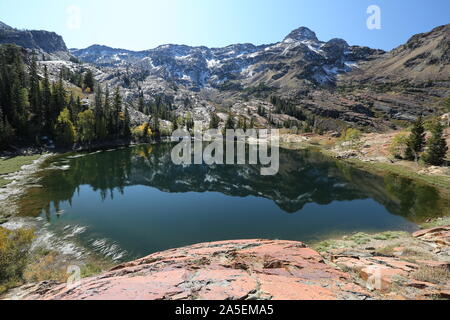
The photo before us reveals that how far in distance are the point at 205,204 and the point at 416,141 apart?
80104mm

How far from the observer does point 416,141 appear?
77062 mm

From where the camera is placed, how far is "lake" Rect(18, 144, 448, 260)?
104 feet

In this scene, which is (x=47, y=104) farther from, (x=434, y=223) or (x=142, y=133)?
(x=434, y=223)

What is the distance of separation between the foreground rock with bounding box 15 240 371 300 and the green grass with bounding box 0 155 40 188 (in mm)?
50125

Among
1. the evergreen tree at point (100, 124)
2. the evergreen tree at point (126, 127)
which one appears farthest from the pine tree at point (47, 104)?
the evergreen tree at point (126, 127)

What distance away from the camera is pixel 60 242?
89.2ft

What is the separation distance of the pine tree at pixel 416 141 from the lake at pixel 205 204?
1941 cm

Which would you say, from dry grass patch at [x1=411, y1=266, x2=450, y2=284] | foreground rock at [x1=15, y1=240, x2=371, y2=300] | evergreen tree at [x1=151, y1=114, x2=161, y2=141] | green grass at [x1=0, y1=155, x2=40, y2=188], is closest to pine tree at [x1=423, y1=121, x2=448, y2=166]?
dry grass patch at [x1=411, y1=266, x2=450, y2=284]

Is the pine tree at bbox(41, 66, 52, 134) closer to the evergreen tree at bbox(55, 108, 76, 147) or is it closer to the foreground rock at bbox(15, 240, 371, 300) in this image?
the evergreen tree at bbox(55, 108, 76, 147)

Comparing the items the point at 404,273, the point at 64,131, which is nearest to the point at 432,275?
the point at 404,273

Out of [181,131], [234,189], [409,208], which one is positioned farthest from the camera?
[181,131]

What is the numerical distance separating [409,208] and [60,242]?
60774 millimetres

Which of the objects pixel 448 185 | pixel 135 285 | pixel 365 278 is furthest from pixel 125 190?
pixel 448 185
